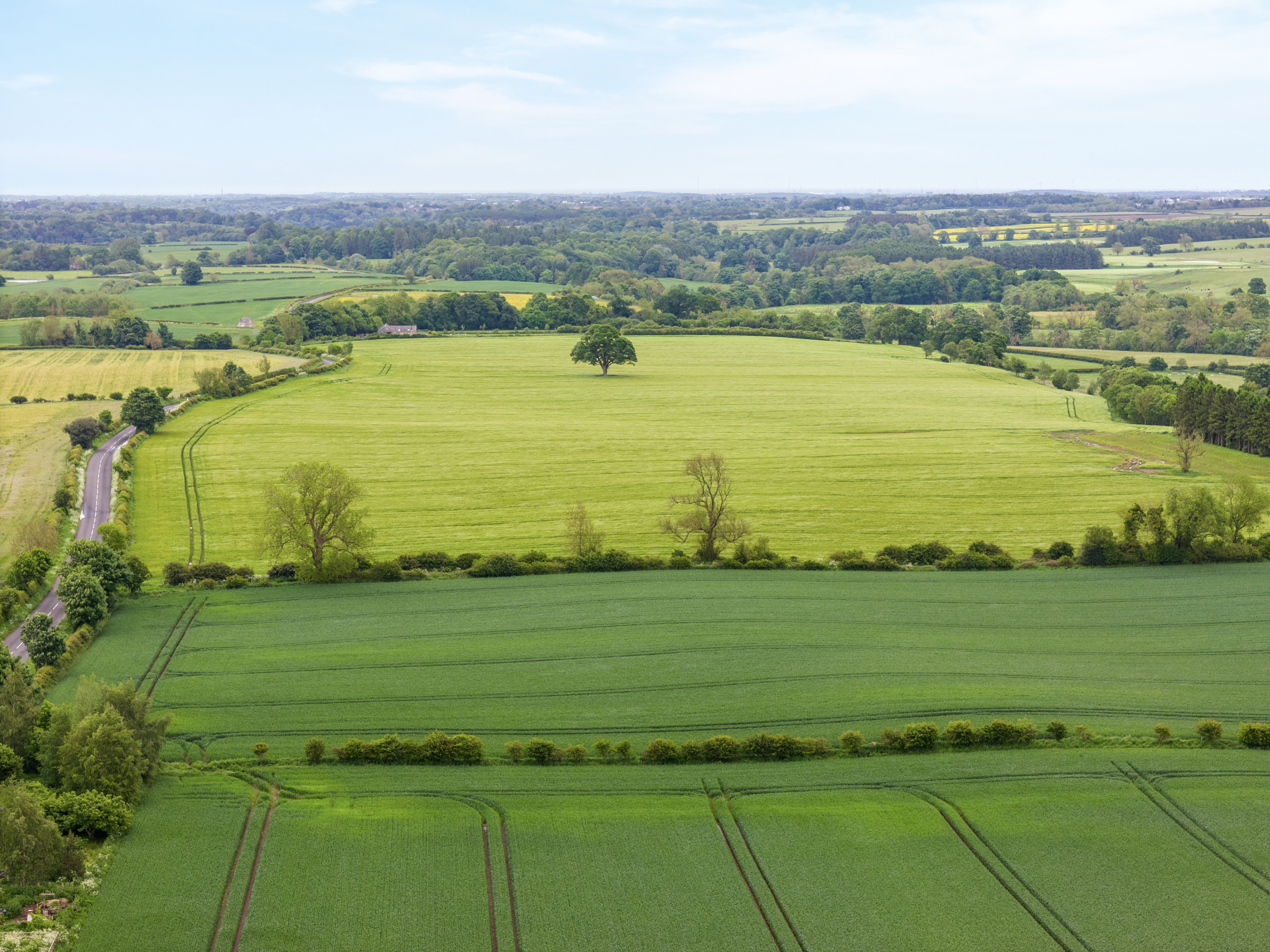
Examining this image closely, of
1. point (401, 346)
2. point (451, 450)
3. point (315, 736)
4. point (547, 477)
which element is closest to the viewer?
point (315, 736)

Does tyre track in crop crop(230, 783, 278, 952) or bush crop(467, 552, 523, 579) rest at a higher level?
bush crop(467, 552, 523, 579)

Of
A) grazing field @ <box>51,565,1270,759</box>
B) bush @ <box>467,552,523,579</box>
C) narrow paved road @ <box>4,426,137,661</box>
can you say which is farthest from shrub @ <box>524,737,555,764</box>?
narrow paved road @ <box>4,426,137,661</box>

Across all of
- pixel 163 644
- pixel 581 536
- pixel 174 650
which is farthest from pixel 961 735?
pixel 163 644

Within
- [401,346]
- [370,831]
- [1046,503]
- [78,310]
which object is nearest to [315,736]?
[370,831]

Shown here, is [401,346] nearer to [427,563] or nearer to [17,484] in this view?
[17,484]

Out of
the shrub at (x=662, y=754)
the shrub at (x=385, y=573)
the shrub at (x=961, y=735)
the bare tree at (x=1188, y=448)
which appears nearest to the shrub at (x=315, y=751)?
the shrub at (x=662, y=754)

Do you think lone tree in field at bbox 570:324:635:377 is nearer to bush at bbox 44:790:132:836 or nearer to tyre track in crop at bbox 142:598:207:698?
tyre track in crop at bbox 142:598:207:698
